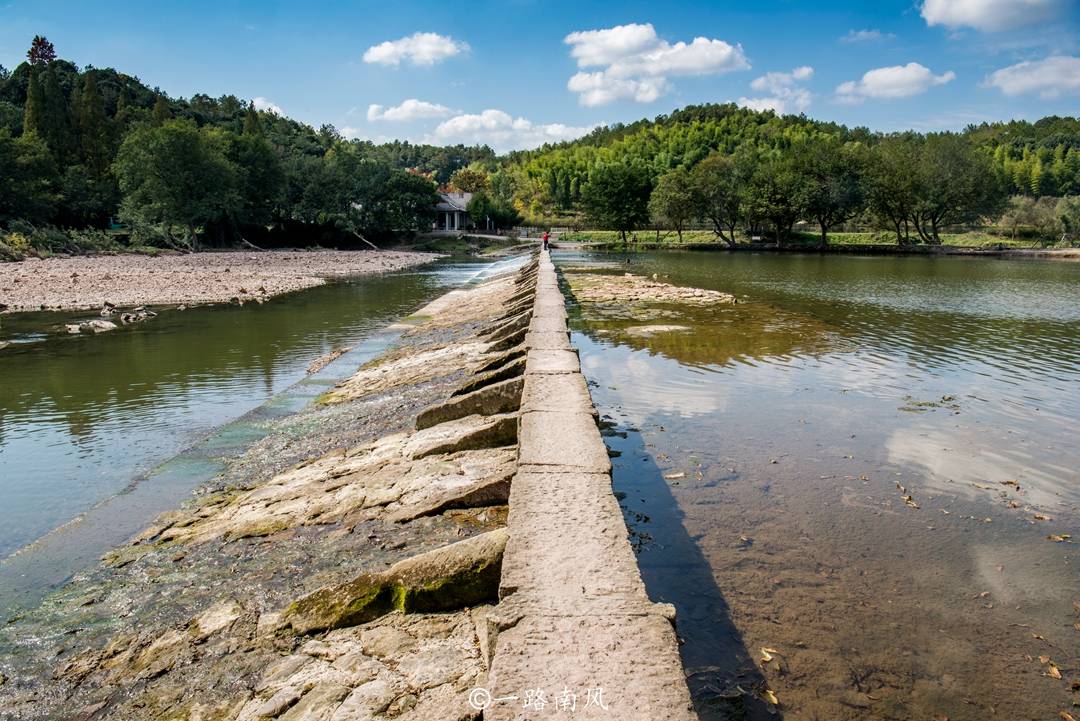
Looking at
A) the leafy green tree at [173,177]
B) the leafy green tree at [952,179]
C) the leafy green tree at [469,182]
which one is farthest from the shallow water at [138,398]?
the leafy green tree at [469,182]

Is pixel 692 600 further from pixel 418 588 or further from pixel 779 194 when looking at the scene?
pixel 779 194

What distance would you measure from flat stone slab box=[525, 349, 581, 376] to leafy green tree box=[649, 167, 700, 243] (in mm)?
60877

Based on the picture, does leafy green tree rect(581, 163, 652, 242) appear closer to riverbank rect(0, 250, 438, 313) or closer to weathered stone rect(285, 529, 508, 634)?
riverbank rect(0, 250, 438, 313)

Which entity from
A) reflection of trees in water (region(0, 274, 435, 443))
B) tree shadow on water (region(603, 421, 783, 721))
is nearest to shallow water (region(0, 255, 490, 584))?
reflection of trees in water (region(0, 274, 435, 443))

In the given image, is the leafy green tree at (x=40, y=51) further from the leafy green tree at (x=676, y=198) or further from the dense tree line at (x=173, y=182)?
the leafy green tree at (x=676, y=198)

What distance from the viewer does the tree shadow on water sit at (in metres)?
3.81

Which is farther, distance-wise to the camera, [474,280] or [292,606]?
[474,280]

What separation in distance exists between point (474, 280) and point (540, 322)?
2371 centimetres

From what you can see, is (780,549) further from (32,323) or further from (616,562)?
(32,323)

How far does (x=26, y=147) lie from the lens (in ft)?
162

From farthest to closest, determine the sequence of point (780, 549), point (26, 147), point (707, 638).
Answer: point (26, 147) → point (780, 549) → point (707, 638)

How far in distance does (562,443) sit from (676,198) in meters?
64.9

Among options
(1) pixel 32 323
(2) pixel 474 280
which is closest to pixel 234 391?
(1) pixel 32 323

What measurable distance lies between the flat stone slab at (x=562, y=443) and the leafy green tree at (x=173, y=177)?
5146cm
